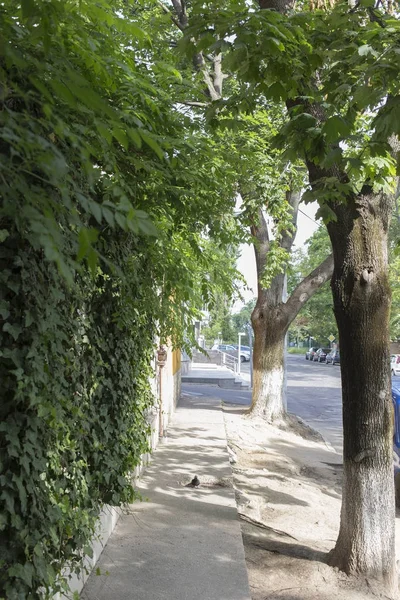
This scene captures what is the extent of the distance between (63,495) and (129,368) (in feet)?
6.87

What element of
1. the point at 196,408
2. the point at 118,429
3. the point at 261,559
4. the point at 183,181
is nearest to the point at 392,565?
the point at 261,559

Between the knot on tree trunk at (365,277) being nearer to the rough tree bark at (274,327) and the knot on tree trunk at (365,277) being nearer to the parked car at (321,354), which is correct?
the rough tree bark at (274,327)

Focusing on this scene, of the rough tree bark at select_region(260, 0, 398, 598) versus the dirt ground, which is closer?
the dirt ground

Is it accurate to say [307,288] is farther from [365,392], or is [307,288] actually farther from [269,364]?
[365,392]

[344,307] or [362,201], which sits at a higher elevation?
[362,201]

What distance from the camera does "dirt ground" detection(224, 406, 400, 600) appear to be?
6.38 m

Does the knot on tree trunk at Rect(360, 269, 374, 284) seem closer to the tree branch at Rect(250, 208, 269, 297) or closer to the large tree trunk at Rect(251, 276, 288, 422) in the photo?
the tree branch at Rect(250, 208, 269, 297)

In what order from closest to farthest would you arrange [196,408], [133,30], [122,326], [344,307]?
1. [133,30]
2. [122,326]
3. [344,307]
4. [196,408]

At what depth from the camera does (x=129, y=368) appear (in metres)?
6.21

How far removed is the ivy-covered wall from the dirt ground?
179 cm

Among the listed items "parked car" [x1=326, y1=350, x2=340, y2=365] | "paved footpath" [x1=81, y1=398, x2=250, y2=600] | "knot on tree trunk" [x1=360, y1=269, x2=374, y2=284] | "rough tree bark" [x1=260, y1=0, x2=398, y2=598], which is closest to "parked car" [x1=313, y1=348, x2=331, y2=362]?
"parked car" [x1=326, y1=350, x2=340, y2=365]

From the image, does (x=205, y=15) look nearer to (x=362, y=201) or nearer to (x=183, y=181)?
(x=183, y=181)

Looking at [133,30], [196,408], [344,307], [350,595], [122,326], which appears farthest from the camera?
[196,408]

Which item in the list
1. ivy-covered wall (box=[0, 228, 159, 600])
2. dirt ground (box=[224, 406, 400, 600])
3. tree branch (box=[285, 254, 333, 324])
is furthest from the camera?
tree branch (box=[285, 254, 333, 324])
